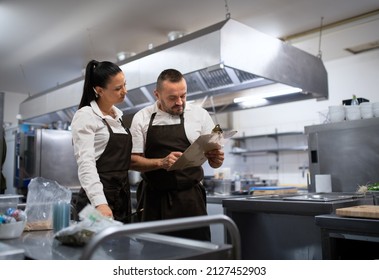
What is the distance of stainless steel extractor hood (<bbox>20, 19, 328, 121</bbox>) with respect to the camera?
3039 millimetres

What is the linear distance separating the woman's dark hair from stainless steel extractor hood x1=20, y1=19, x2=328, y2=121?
54.2 inches

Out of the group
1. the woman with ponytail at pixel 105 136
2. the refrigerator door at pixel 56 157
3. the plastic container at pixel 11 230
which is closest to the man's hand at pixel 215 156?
the woman with ponytail at pixel 105 136

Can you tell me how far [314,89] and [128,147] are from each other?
2.52m

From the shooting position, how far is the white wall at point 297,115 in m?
5.77

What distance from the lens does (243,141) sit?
8023 millimetres

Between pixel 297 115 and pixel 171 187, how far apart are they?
5544mm

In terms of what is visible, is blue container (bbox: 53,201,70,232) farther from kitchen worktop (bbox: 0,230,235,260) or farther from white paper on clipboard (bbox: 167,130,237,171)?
white paper on clipboard (bbox: 167,130,237,171)

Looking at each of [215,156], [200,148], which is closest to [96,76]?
[200,148]

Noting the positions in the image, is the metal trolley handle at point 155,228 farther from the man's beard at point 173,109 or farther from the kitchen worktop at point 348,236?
the man's beard at point 173,109

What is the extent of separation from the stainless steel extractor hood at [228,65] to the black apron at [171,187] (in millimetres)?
1196

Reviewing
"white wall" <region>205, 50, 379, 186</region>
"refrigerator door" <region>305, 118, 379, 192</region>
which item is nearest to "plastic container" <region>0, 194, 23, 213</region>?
"refrigerator door" <region>305, 118, 379, 192</region>

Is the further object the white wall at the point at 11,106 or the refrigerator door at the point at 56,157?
the white wall at the point at 11,106

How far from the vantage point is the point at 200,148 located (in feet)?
5.35
